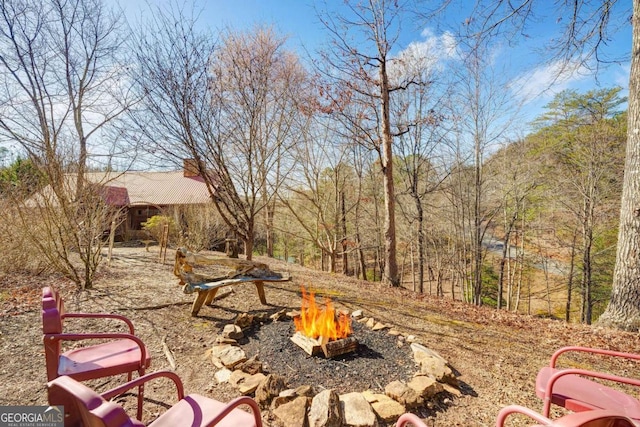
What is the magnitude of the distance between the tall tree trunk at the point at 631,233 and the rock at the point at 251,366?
183 inches

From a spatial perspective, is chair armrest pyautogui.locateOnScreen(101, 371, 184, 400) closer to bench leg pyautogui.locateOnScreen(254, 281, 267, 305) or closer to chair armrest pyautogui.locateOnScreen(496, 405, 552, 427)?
chair armrest pyautogui.locateOnScreen(496, 405, 552, 427)

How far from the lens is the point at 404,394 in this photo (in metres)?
2.22

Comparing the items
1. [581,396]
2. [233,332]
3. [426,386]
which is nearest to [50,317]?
[233,332]

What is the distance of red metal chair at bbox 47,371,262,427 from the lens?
0.89m

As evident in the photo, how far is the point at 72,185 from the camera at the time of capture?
193 inches

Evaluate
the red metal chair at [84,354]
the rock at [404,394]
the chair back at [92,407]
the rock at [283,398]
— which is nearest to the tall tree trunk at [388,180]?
the rock at [404,394]

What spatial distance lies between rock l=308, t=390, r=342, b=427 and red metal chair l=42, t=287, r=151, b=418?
3.65ft

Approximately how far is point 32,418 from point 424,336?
3494 mm

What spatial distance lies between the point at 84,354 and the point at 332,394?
68.3 inches

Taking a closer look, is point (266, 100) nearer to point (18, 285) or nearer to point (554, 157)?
point (18, 285)

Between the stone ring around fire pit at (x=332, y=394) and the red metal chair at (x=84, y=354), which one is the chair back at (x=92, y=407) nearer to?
the red metal chair at (x=84, y=354)

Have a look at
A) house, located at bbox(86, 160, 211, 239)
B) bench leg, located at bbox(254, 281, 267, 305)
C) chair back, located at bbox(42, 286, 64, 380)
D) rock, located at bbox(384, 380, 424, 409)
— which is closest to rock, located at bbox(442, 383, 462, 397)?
rock, located at bbox(384, 380, 424, 409)

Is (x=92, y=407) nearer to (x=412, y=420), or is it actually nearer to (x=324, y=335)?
(x=412, y=420)

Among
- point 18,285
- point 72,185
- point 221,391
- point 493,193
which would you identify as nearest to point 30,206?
point 72,185
